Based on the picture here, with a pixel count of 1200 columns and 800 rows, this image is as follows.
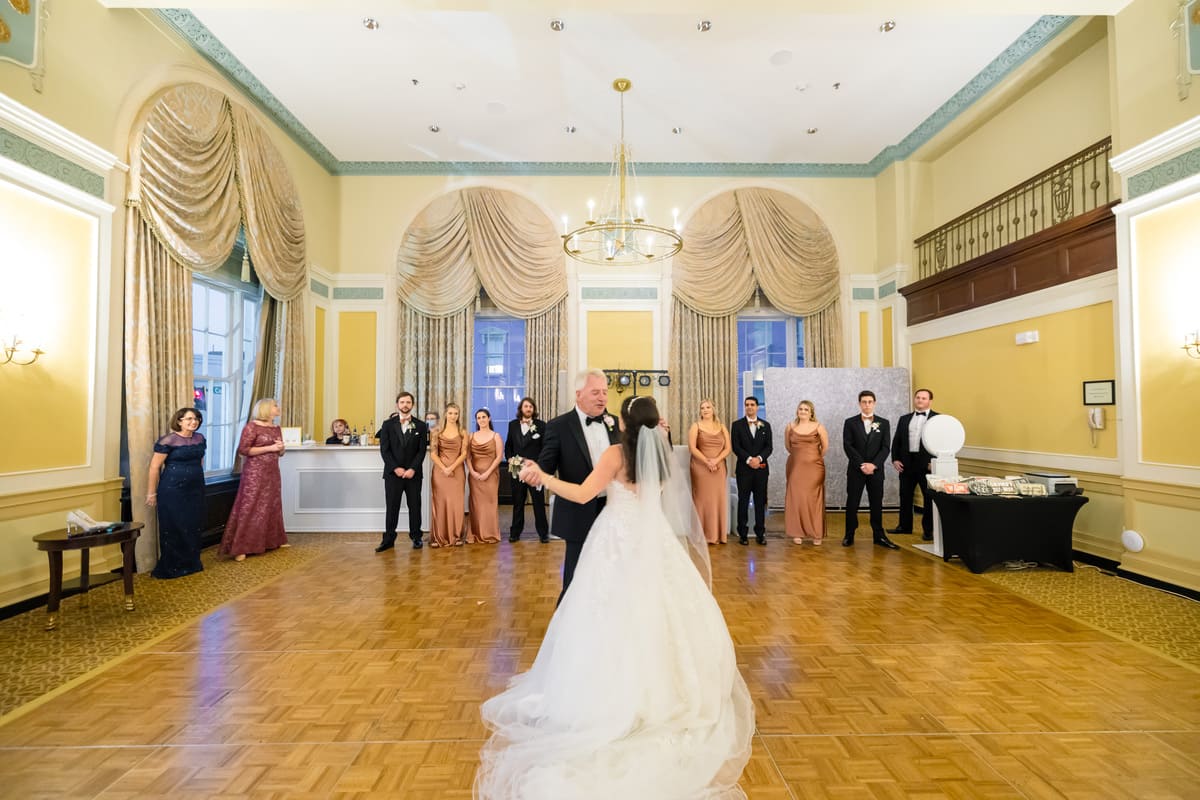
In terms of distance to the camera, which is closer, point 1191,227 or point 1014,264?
point 1191,227

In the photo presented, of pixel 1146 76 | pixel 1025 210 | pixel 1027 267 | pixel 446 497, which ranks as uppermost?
pixel 1146 76

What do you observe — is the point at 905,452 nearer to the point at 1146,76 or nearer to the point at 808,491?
the point at 808,491

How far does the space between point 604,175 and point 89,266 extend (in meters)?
6.30

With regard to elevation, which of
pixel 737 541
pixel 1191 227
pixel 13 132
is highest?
pixel 13 132

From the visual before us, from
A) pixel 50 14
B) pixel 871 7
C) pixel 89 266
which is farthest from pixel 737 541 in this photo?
pixel 50 14

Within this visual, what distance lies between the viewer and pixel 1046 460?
19.1 ft

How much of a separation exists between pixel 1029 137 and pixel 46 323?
31.2ft

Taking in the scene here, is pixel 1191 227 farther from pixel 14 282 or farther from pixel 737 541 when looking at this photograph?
pixel 14 282

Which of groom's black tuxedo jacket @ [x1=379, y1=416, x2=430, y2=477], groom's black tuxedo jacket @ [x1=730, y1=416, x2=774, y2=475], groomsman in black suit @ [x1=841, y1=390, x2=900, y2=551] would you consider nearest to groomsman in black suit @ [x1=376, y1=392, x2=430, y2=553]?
groom's black tuxedo jacket @ [x1=379, y1=416, x2=430, y2=477]

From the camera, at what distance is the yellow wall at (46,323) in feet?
12.7

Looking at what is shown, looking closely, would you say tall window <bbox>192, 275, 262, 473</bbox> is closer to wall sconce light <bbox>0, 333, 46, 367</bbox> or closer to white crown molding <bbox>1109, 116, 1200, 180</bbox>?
wall sconce light <bbox>0, 333, 46, 367</bbox>

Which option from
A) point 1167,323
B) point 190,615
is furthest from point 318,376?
point 1167,323

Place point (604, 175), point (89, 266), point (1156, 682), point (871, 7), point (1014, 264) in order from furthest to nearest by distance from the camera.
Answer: point (604, 175), point (1014, 264), point (871, 7), point (89, 266), point (1156, 682)

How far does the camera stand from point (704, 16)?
5516 millimetres
